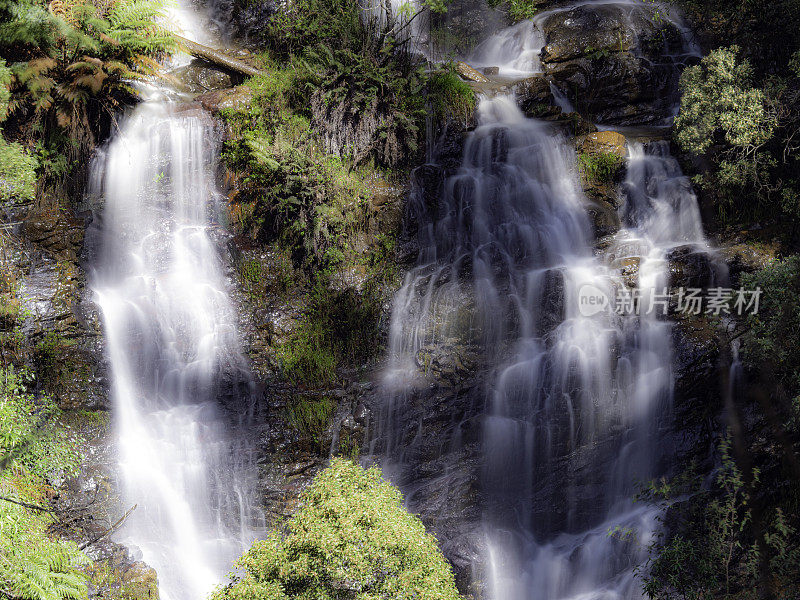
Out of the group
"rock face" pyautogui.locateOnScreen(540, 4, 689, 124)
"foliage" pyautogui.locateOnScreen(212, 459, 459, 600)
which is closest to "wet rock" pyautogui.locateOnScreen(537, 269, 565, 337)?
"foliage" pyautogui.locateOnScreen(212, 459, 459, 600)

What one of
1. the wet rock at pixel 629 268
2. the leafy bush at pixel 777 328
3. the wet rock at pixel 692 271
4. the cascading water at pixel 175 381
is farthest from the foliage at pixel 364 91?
the leafy bush at pixel 777 328

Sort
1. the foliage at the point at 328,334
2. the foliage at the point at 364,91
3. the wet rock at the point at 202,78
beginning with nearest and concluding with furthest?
the foliage at the point at 328,334 → the foliage at the point at 364,91 → the wet rock at the point at 202,78

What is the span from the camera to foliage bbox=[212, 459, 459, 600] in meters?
6.83

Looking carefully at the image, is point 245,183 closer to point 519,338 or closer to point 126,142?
point 126,142

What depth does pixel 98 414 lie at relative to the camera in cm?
995

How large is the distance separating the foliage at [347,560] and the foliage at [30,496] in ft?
6.78

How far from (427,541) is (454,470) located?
7.86 ft

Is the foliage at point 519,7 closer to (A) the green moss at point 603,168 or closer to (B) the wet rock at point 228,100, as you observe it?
(A) the green moss at point 603,168

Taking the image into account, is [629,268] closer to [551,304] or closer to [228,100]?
[551,304]

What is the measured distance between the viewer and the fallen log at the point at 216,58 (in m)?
12.3

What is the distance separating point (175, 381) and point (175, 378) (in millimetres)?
50

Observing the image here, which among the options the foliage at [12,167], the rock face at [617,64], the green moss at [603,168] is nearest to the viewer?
the foliage at [12,167]

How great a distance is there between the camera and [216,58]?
1255cm

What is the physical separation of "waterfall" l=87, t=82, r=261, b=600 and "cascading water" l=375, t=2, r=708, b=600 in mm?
2687
